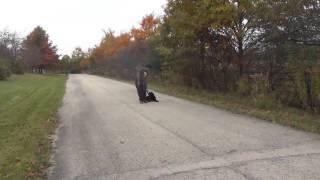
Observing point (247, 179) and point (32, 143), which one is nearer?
point (247, 179)

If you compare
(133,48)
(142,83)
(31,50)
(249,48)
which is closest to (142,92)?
(142,83)

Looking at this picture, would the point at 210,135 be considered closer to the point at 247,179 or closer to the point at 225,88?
the point at 247,179

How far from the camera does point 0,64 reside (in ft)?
140

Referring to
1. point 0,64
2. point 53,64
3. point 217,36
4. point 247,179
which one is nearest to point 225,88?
point 217,36

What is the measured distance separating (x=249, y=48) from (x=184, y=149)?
41.9 feet

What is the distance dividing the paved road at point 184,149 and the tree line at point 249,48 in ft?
10.6

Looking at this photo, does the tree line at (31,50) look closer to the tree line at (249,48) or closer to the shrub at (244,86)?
the tree line at (249,48)

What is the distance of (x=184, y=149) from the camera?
8.75 metres

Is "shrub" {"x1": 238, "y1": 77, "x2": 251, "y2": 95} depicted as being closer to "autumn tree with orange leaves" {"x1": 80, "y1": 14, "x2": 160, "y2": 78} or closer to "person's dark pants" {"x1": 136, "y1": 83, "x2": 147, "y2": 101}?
"person's dark pants" {"x1": 136, "y1": 83, "x2": 147, "y2": 101}

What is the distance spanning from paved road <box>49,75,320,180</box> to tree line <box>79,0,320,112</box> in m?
3.23

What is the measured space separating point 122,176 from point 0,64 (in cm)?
3860

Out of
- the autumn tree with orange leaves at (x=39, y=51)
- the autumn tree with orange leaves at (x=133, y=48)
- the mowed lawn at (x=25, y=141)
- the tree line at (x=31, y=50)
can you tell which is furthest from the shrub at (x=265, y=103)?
the autumn tree with orange leaves at (x=39, y=51)

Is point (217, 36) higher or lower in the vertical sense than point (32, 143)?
higher

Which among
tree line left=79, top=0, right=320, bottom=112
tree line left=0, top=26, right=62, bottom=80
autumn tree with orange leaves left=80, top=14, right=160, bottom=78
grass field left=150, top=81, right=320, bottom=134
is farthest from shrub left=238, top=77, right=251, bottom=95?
tree line left=0, top=26, right=62, bottom=80
